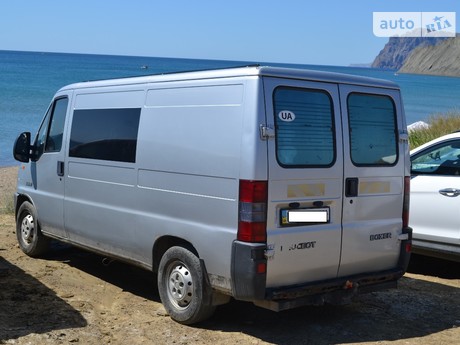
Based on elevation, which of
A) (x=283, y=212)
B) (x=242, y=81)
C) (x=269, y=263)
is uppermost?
(x=242, y=81)

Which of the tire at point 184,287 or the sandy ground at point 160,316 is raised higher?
the tire at point 184,287

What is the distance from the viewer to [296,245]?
5.40m

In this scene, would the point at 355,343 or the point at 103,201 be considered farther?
the point at 103,201

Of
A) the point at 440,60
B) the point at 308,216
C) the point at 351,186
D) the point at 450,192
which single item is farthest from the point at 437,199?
the point at 440,60

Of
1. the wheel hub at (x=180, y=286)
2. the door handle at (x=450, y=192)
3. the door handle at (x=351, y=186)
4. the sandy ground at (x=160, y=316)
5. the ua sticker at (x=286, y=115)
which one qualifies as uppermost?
the ua sticker at (x=286, y=115)

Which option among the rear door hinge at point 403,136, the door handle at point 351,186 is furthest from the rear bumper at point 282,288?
the rear door hinge at point 403,136

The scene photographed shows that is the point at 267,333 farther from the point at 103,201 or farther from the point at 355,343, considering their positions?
the point at 103,201

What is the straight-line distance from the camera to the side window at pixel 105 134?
6461 mm

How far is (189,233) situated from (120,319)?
1.10m

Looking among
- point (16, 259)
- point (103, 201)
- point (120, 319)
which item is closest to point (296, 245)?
point (120, 319)

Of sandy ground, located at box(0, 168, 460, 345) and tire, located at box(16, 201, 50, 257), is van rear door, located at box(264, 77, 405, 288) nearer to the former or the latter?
sandy ground, located at box(0, 168, 460, 345)

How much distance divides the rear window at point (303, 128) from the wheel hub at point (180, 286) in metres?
1.36

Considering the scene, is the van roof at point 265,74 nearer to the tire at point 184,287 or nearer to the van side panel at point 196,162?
the van side panel at point 196,162

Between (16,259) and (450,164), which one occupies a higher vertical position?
(450,164)
